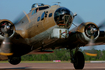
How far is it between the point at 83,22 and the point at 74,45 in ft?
8.56

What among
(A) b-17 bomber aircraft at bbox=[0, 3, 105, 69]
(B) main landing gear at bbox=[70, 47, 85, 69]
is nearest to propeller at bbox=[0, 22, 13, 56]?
(A) b-17 bomber aircraft at bbox=[0, 3, 105, 69]

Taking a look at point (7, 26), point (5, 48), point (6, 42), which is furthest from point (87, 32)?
point (5, 48)

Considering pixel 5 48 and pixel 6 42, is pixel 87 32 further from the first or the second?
pixel 5 48

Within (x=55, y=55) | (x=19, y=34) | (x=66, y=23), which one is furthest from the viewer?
(x=55, y=55)

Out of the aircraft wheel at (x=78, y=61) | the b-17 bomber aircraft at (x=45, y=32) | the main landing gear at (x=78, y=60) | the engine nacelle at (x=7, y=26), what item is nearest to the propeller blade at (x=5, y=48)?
the b-17 bomber aircraft at (x=45, y=32)

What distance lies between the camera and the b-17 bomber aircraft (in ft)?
45.5

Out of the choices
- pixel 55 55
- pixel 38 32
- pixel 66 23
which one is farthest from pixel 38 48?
pixel 55 55

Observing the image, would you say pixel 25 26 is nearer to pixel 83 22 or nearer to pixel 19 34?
pixel 19 34

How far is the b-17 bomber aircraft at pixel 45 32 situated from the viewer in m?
13.9

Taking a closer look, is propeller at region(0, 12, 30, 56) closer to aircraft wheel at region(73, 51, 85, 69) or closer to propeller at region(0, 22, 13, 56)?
propeller at region(0, 22, 13, 56)

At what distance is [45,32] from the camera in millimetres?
14789

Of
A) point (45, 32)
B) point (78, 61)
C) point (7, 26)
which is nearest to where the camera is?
point (7, 26)

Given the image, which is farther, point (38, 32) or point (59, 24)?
point (38, 32)

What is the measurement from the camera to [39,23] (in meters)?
15.2
